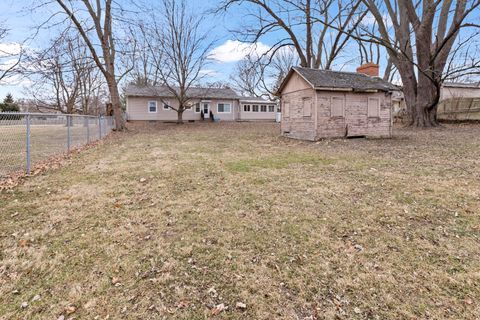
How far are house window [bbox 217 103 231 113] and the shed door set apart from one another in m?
19.2

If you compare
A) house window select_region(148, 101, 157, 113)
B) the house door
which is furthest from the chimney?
house window select_region(148, 101, 157, 113)

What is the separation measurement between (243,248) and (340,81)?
11.6m

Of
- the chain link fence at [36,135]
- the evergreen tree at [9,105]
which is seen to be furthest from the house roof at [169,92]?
the evergreen tree at [9,105]

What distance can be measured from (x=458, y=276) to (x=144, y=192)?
4.35 m

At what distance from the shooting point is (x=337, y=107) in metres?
12.0

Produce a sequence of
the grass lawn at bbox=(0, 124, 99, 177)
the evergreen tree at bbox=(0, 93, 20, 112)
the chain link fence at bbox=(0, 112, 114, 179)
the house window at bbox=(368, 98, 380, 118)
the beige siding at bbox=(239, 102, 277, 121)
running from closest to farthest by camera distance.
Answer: the chain link fence at bbox=(0, 112, 114, 179), the grass lawn at bbox=(0, 124, 99, 177), the house window at bbox=(368, 98, 380, 118), the beige siding at bbox=(239, 102, 277, 121), the evergreen tree at bbox=(0, 93, 20, 112)

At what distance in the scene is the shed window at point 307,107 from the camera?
12086mm

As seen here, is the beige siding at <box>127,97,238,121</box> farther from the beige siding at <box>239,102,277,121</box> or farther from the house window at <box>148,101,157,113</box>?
the beige siding at <box>239,102,277,121</box>

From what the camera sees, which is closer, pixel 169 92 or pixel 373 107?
pixel 373 107

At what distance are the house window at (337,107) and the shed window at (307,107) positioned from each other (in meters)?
0.96

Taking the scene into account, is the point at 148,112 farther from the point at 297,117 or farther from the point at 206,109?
the point at 297,117

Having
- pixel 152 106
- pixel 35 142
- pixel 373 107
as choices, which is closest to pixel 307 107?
pixel 373 107

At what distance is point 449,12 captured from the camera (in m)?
14.7

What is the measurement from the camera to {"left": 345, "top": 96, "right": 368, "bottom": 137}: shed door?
40.0ft
